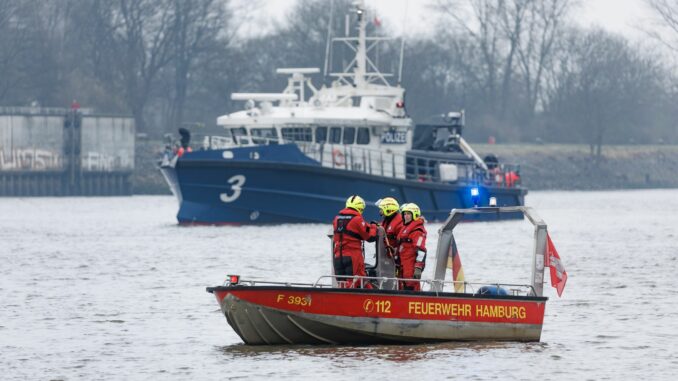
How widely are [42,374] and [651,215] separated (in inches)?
1924

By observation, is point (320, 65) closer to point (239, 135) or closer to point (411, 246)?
point (239, 135)

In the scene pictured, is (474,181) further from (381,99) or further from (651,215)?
(651,215)

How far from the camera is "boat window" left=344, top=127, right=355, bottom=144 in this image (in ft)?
166

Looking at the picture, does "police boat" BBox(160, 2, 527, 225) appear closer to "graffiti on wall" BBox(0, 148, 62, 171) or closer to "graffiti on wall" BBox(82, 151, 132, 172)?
"graffiti on wall" BBox(0, 148, 62, 171)

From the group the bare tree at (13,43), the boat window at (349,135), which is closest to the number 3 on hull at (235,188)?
the boat window at (349,135)

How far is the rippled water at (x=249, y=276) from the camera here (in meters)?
21.4

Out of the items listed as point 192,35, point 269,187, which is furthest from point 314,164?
point 192,35

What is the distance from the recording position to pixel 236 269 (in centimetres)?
3666

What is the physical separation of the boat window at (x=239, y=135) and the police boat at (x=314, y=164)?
0.14ft

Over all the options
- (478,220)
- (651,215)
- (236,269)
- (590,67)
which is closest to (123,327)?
(236,269)

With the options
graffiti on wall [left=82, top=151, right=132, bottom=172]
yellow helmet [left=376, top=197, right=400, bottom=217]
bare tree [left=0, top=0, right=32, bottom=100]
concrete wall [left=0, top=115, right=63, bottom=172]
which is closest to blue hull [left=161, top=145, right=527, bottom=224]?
yellow helmet [left=376, top=197, right=400, bottom=217]

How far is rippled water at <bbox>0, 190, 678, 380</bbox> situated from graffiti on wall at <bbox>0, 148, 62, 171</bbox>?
31256 mm

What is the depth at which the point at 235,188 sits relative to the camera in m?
49.1

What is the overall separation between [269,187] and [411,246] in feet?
88.6
